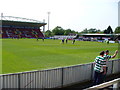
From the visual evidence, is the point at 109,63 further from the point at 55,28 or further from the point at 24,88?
the point at 55,28

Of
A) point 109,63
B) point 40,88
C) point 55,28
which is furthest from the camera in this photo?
point 55,28

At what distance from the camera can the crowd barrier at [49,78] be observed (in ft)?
16.6

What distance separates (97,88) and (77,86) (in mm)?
3334

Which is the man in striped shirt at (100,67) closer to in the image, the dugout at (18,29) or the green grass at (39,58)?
the green grass at (39,58)

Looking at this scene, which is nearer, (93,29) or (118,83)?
(118,83)

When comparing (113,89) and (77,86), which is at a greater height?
(113,89)

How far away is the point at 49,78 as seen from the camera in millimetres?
5910

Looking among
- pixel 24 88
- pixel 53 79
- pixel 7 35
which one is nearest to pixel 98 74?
pixel 53 79

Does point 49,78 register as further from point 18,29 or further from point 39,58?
point 18,29

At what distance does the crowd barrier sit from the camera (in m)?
5.07

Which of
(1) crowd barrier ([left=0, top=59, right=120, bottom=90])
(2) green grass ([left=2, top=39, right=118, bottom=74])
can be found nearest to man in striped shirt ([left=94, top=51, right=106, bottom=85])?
(1) crowd barrier ([left=0, top=59, right=120, bottom=90])

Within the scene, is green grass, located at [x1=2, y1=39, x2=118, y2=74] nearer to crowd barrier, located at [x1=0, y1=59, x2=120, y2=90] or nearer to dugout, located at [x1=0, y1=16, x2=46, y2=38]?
crowd barrier, located at [x1=0, y1=59, x2=120, y2=90]

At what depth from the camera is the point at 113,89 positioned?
379 cm

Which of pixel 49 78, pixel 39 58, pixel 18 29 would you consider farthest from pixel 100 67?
pixel 18 29
